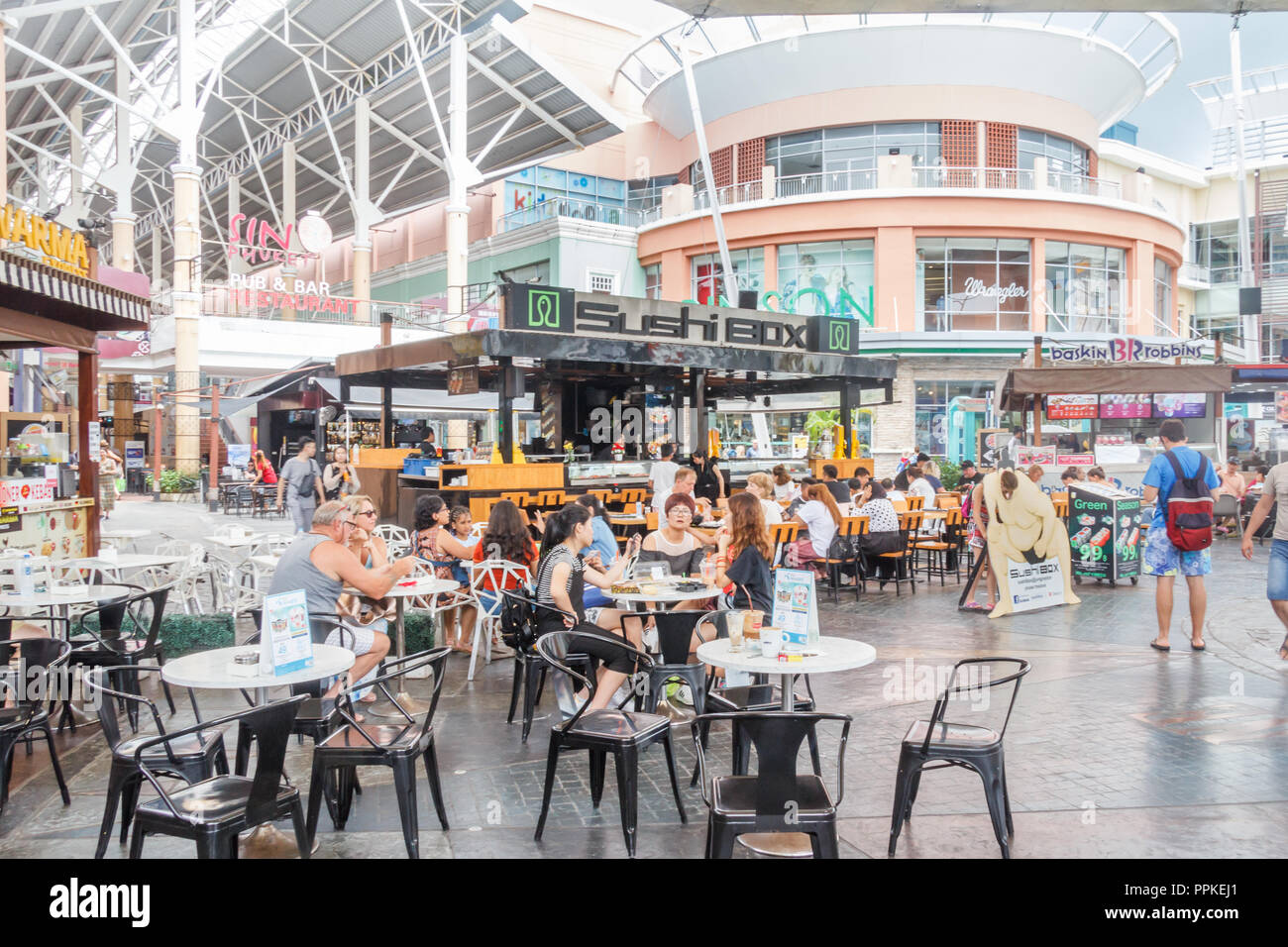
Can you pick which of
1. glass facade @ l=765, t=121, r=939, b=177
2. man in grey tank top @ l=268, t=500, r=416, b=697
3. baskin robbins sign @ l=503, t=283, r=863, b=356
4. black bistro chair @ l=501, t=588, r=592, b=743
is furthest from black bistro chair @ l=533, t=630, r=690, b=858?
glass facade @ l=765, t=121, r=939, b=177

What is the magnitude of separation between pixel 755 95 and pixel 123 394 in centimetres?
2413

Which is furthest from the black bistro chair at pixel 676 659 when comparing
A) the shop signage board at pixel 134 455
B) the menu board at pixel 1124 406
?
the shop signage board at pixel 134 455

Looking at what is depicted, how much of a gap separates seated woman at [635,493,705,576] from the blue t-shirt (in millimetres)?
3827

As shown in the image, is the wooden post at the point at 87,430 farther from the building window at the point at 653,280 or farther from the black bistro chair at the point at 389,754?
the building window at the point at 653,280

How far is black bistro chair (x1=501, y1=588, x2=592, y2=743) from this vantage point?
18.9 feet

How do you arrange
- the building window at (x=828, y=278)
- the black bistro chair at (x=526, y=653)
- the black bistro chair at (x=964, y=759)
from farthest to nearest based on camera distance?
the building window at (x=828, y=278), the black bistro chair at (x=526, y=653), the black bistro chair at (x=964, y=759)

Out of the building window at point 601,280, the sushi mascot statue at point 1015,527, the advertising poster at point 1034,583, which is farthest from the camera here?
the building window at point 601,280

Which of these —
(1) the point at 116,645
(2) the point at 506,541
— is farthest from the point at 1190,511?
(1) the point at 116,645

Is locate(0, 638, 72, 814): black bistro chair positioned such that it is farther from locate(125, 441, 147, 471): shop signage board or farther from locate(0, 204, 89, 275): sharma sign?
locate(125, 441, 147, 471): shop signage board

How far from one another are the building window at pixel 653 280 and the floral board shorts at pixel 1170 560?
87.8ft

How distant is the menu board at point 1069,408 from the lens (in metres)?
17.5

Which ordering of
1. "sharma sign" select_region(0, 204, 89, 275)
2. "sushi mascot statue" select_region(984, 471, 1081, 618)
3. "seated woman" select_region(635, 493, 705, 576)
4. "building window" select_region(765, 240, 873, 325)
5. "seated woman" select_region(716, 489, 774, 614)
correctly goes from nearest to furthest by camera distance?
"seated woman" select_region(716, 489, 774, 614) < "seated woman" select_region(635, 493, 705, 576) < "sharma sign" select_region(0, 204, 89, 275) < "sushi mascot statue" select_region(984, 471, 1081, 618) < "building window" select_region(765, 240, 873, 325)

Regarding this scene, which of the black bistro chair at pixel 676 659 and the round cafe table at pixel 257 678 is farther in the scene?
the black bistro chair at pixel 676 659
